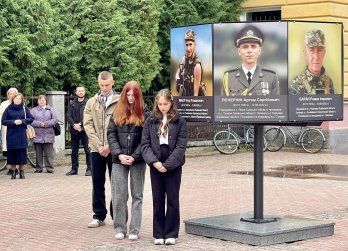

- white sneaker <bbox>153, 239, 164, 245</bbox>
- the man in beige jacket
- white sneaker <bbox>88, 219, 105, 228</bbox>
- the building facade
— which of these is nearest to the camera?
white sneaker <bbox>153, 239, 164, 245</bbox>

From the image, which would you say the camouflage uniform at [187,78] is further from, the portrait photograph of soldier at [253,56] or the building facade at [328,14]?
the building facade at [328,14]

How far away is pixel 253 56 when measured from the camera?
31.0 ft

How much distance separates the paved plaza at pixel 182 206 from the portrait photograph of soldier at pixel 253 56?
1844mm

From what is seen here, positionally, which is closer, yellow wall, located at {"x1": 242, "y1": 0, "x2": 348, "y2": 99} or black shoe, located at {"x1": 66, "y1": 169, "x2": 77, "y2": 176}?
black shoe, located at {"x1": 66, "y1": 169, "x2": 77, "y2": 176}

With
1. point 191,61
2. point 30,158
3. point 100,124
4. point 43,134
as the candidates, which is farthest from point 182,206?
point 30,158

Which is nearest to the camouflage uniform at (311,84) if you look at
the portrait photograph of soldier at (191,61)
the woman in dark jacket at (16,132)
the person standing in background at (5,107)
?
the portrait photograph of soldier at (191,61)

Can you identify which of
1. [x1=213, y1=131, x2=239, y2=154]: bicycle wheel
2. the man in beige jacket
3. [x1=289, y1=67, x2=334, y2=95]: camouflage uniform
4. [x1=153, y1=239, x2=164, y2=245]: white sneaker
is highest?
[x1=289, y1=67, x2=334, y2=95]: camouflage uniform

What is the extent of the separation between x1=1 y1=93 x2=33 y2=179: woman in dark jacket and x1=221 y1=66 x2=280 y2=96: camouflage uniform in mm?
8246

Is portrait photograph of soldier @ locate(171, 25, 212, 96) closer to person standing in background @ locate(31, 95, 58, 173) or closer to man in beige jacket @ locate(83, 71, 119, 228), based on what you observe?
man in beige jacket @ locate(83, 71, 119, 228)

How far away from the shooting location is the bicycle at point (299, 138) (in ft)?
76.0

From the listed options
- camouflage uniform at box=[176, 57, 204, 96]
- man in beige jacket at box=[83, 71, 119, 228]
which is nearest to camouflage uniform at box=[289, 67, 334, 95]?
camouflage uniform at box=[176, 57, 204, 96]

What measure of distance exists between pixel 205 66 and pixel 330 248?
256cm

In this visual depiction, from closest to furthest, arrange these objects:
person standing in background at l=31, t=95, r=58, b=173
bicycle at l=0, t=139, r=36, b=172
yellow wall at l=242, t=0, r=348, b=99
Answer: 1. person standing in background at l=31, t=95, r=58, b=173
2. bicycle at l=0, t=139, r=36, b=172
3. yellow wall at l=242, t=0, r=348, b=99

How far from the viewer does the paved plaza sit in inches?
379
